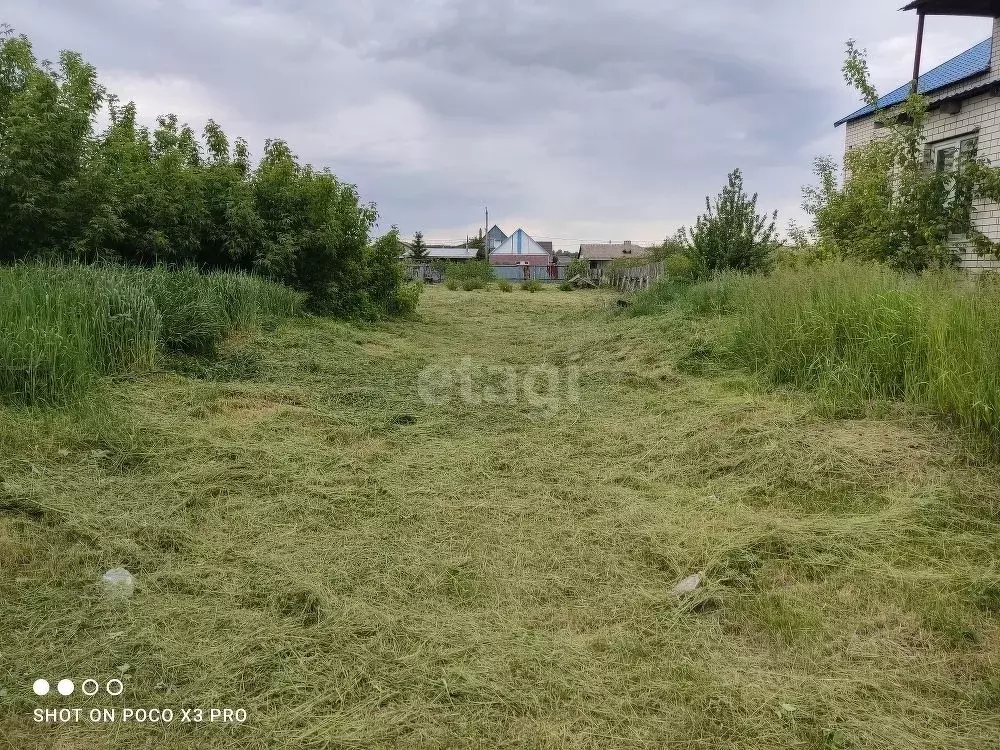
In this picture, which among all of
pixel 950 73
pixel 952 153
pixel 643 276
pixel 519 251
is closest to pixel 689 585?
pixel 952 153

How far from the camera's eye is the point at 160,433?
4.41 meters

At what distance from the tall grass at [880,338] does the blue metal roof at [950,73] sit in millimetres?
7389

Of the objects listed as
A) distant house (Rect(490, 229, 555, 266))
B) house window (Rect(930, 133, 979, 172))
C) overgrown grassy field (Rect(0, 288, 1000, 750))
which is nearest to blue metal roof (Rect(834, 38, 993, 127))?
house window (Rect(930, 133, 979, 172))

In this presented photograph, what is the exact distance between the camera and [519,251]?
5366 centimetres

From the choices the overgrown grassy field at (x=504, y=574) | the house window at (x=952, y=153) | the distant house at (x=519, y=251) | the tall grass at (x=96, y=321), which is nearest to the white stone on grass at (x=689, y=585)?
the overgrown grassy field at (x=504, y=574)

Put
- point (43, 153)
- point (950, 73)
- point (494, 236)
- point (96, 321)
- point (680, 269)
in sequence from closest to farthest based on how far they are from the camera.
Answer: point (96, 321) < point (43, 153) < point (950, 73) < point (680, 269) < point (494, 236)

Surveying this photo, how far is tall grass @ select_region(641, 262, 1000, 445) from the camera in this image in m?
4.04

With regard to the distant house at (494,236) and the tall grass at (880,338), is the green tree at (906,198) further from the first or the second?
the distant house at (494,236)

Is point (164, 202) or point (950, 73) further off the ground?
point (950, 73)

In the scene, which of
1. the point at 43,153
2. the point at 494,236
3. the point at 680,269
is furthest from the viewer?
the point at 494,236

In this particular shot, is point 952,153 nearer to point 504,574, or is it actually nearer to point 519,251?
point 504,574

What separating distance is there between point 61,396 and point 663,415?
4.50m

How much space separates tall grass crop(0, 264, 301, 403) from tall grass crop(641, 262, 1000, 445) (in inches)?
217

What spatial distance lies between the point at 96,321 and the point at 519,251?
49248 millimetres
